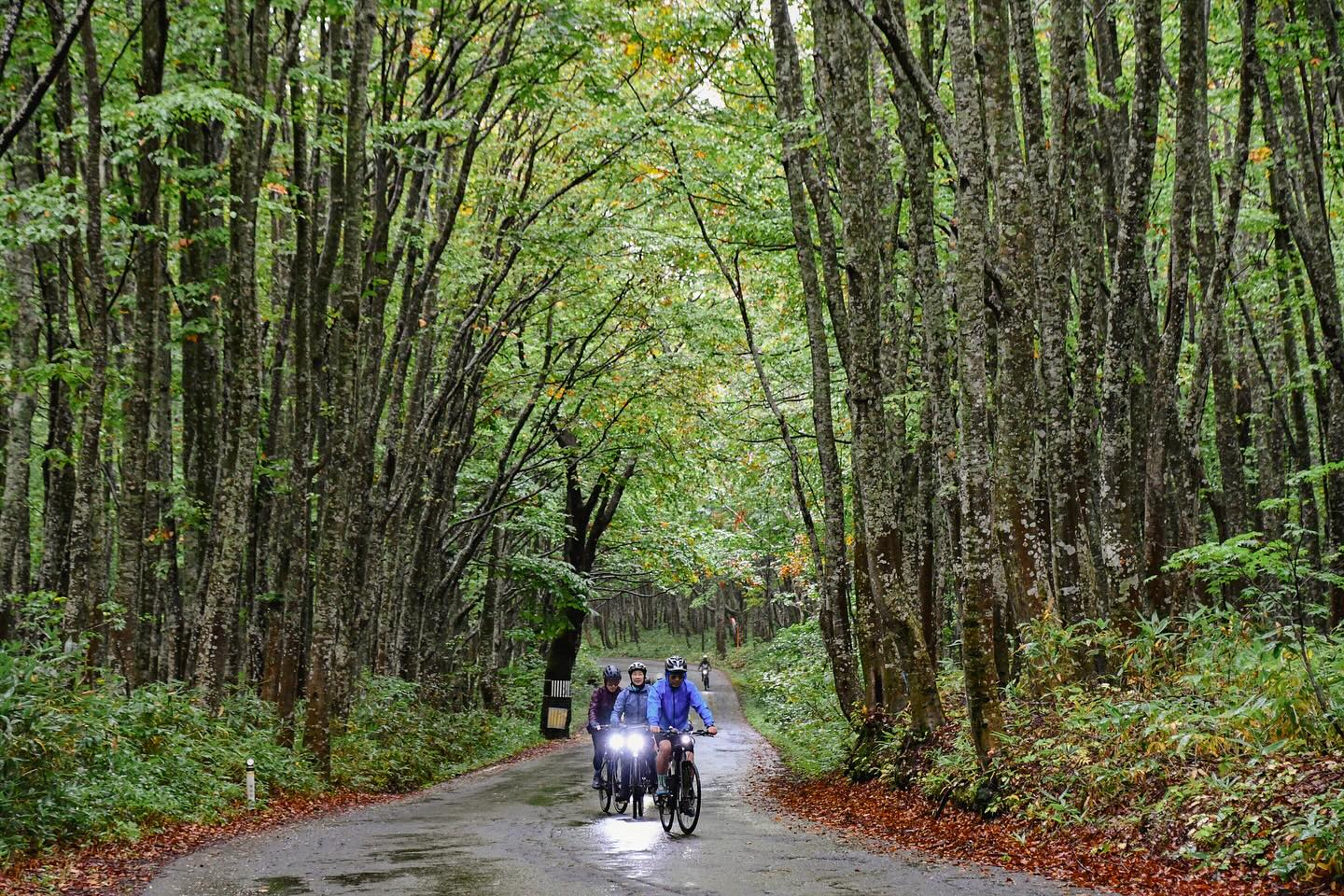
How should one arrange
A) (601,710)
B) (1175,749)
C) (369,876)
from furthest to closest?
(601,710), (1175,749), (369,876)

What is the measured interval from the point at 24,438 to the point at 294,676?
5.52m

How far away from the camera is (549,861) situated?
30.2 feet

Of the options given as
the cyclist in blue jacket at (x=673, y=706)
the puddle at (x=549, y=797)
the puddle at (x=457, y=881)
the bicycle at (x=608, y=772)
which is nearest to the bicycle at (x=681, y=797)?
the cyclist in blue jacket at (x=673, y=706)

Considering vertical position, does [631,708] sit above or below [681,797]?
above

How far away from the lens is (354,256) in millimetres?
14938

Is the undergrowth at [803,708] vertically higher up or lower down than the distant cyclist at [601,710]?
lower down

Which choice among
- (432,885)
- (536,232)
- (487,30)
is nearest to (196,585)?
(536,232)

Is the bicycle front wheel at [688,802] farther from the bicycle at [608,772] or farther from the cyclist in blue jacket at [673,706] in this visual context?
the bicycle at [608,772]

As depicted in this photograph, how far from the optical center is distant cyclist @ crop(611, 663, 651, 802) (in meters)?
13.4

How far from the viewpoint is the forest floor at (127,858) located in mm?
8172

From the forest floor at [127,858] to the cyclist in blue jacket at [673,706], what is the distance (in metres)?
4.41

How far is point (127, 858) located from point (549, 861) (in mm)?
3706

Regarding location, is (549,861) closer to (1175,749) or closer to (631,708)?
(631,708)

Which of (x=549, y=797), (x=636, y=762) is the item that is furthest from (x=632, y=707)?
(x=549, y=797)
